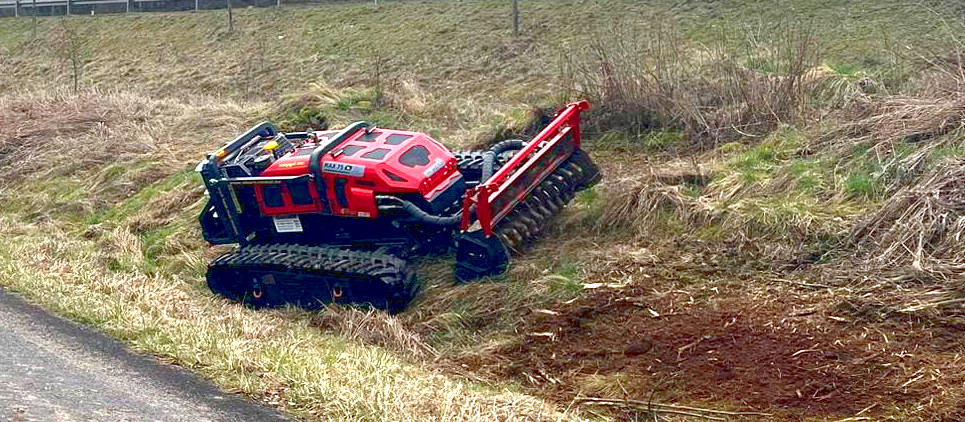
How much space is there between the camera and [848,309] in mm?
8680

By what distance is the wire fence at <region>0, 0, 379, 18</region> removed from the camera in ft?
109

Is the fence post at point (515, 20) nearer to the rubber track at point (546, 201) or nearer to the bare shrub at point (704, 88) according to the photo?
the bare shrub at point (704, 88)

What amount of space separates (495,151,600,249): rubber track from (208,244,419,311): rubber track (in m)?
1.04

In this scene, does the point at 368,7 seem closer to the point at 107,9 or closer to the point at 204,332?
the point at 107,9

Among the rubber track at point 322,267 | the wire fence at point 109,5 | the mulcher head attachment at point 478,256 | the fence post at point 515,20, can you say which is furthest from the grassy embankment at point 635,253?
the wire fence at point 109,5

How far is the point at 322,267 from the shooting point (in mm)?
10680

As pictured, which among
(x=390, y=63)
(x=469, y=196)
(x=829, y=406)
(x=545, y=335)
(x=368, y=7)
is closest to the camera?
(x=829, y=406)

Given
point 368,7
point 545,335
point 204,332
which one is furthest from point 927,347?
point 368,7

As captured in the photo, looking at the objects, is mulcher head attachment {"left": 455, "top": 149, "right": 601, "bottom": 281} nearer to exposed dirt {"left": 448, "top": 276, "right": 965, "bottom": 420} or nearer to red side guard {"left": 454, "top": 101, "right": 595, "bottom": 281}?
red side guard {"left": 454, "top": 101, "right": 595, "bottom": 281}

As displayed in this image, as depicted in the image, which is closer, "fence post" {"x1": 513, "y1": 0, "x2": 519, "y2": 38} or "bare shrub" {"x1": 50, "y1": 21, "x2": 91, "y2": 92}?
"fence post" {"x1": 513, "y1": 0, "x2": 519, "y2": 38}

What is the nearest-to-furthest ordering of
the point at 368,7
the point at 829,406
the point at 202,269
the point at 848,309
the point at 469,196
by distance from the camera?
the point at 829,406, the point at 848,309, the point at 469,196, the point at 202,269, the point at 368,7

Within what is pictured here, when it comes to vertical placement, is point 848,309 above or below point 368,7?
above

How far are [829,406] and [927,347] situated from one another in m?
1.06

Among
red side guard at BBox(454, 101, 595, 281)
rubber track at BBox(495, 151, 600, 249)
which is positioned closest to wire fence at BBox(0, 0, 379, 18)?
rubber track at BBox(495, 151, 600, 249)
